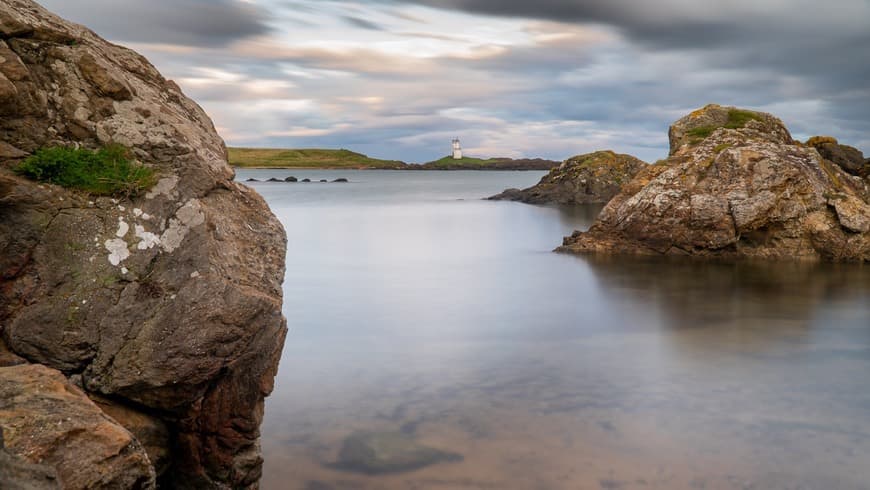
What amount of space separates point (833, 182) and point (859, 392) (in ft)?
49.1

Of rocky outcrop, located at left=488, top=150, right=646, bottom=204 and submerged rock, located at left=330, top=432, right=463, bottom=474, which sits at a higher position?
rocky outcrop, located at left=488, top=150, right=646, bottom=204

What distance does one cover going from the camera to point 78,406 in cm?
462

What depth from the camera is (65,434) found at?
173 inches

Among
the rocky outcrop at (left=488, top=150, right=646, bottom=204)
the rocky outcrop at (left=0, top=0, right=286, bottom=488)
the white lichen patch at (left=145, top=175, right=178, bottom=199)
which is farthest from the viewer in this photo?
the rocky outcrop at (left=488, top=150, right=646, bottom=204)

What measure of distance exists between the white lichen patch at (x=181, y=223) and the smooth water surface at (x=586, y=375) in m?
2.80

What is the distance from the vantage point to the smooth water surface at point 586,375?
782 cm

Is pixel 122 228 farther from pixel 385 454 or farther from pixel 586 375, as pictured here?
pixel 586 375

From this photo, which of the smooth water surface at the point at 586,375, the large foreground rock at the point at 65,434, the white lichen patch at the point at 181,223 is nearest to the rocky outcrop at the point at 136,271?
the white lichen patch at the point at 181,223

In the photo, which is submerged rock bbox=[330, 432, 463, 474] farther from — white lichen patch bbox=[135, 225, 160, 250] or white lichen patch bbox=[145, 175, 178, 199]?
white lichen patch bbox=[145, 175, 178, 199]

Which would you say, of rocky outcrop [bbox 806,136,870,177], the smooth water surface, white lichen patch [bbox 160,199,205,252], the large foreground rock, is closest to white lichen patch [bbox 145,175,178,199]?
white lichen patch [bbox 160,199,205,252]

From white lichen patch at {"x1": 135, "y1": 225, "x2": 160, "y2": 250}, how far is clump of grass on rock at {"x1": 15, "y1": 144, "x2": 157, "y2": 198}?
430 mm

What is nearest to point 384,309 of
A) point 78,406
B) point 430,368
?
point 430,368

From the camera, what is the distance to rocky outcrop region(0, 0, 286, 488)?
5.98 meters

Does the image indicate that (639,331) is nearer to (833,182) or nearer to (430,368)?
(430,368)
